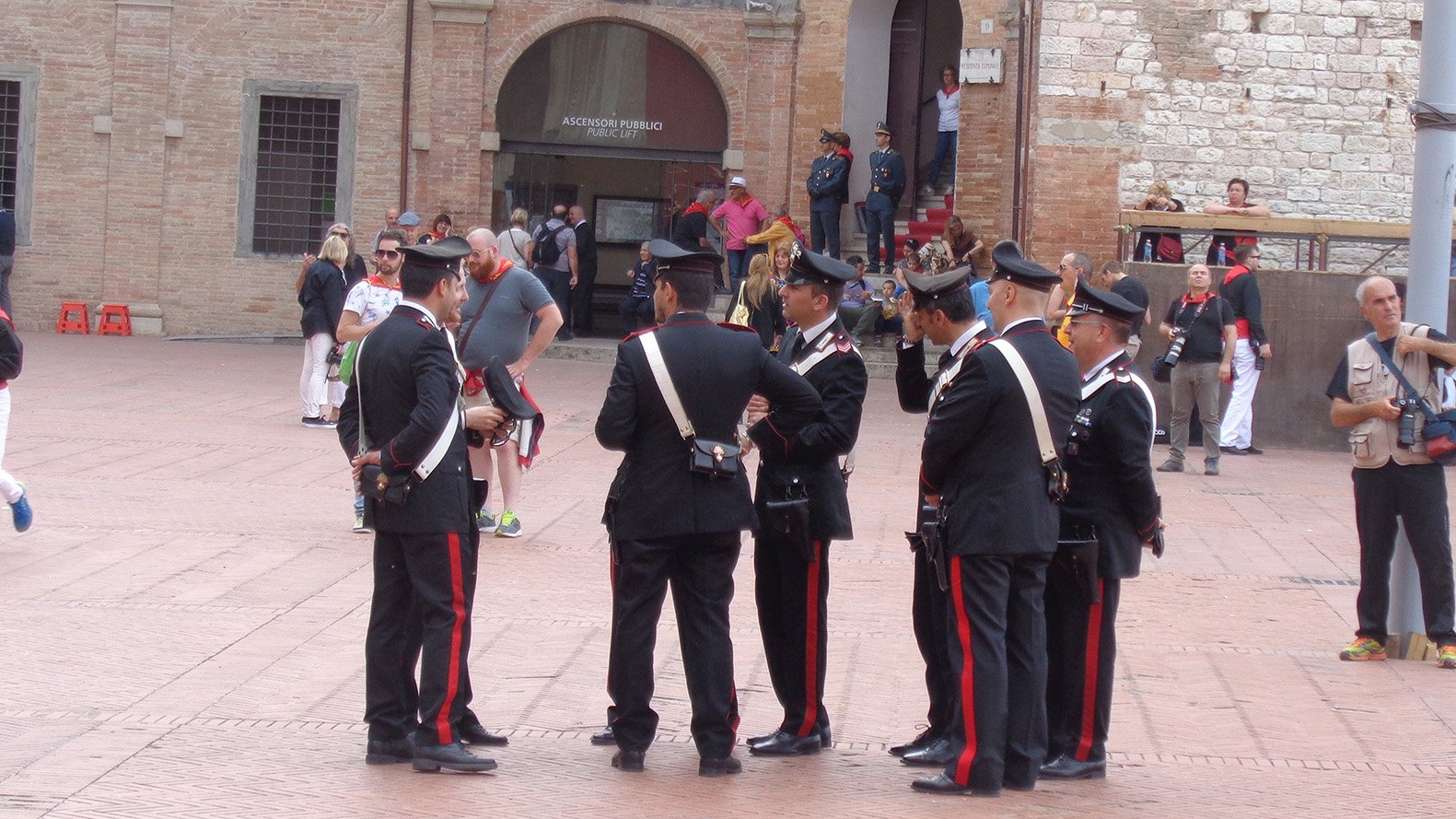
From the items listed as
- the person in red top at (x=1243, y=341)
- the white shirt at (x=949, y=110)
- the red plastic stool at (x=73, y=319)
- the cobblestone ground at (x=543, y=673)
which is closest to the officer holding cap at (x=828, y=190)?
the white shirt at (x=949, y=110)

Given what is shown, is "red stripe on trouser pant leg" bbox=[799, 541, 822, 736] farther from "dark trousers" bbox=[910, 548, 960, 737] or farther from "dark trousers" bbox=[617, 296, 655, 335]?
"dark trousers" bbox=[617, 296, 655, 335]

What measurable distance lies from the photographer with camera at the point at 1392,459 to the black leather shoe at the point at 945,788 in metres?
3.14

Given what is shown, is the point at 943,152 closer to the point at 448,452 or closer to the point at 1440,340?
the point at 1440,340

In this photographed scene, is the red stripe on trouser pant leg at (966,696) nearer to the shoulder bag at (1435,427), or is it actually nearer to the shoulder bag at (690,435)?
the shoulder bag at (690,435)

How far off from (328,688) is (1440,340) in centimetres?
501

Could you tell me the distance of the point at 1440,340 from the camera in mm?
7750

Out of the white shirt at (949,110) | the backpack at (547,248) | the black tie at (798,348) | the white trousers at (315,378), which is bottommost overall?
the white trousers at (315,378)

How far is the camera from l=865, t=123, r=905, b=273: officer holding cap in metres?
22.5

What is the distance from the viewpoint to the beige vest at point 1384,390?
25.4 feet

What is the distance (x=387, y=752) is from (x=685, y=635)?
1045 mm

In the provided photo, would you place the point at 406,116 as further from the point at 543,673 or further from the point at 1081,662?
the point at 1081,662

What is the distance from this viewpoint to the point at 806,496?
596cm

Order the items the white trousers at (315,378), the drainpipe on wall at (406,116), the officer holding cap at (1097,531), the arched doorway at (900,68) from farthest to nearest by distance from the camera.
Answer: the arched doorway at (900,68) < the drainpipe on wall at (406,116) < the white trousers at (315,378) < the officer holding cap at (1097,531)

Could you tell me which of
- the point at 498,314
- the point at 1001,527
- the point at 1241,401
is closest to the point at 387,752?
the point at 1001,527
